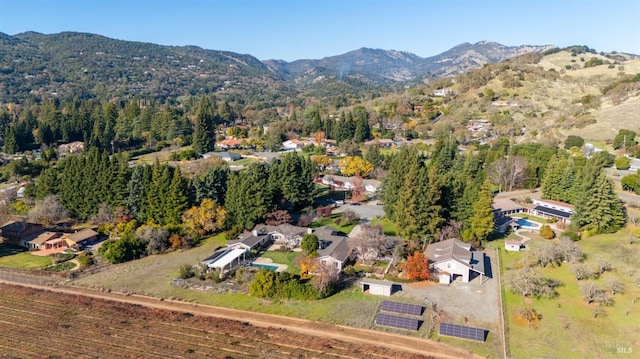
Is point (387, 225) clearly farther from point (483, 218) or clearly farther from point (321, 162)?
point (321, 162)

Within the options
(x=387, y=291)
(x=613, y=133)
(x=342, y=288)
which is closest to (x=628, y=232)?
(x=387, y=291)

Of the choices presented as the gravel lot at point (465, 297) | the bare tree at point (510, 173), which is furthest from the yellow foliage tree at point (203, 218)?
the bare tree at point (510, 173)

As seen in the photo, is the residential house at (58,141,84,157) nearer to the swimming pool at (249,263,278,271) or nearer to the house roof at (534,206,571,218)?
the swimming pool at (249,263,278,271)

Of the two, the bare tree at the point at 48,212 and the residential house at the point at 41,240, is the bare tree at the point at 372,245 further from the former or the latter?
the bare tree at the point at 48,212

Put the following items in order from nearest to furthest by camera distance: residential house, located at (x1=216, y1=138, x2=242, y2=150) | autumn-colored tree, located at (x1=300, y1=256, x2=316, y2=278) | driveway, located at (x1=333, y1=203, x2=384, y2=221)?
autumn-colored tree, located at (x1=300, y1=256, x2=316, y2=278) < driveway, located at (x1=333, y1=203, x2=384, y2=221) < residential house, located at (x1=216, y1=138, x2=242, y2=150)

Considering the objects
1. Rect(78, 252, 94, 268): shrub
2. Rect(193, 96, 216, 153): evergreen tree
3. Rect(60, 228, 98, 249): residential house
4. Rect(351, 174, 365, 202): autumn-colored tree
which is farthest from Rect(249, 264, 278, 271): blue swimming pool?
Rect(193, 96, 216, 153): evergreen tree

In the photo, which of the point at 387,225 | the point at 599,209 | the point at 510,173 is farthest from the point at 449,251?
the point at 510,173

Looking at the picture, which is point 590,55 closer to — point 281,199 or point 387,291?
point 281,199
